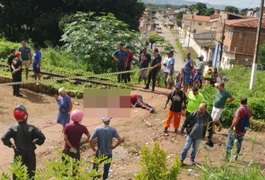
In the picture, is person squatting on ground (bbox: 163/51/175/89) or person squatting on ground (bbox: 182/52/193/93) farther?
person squatting on ground (bbox: 163/51/175/89)

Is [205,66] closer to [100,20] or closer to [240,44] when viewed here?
[100,20]

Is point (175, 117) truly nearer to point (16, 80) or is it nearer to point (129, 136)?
point (129, 136)

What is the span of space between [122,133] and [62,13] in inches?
865

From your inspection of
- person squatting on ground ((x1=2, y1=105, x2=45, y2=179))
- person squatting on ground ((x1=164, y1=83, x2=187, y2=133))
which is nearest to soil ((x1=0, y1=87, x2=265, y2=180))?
person squatting on ground ((x1=164, y1=83, x2=187, y2=133))

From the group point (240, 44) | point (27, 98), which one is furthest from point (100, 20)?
point (240, 44)

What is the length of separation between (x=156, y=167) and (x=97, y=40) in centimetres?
1601

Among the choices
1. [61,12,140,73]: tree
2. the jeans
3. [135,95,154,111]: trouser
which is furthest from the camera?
[61,12,140,73]: tree

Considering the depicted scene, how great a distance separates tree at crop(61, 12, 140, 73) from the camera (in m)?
19.6

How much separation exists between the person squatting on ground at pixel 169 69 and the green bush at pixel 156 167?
10.6 metres

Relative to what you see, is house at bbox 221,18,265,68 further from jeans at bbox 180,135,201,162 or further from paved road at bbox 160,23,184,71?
jeans at bbox 180,135,201,162

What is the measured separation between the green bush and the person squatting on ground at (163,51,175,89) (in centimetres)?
1055

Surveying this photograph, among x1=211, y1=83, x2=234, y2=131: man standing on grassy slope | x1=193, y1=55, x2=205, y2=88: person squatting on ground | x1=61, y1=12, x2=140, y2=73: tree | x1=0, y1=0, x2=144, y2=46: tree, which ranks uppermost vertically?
x1=0, y1=0, x2=144, y2=46: tree

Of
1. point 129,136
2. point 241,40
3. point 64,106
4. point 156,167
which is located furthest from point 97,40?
point 241,40

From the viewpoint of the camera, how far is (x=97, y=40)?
20109 mm
